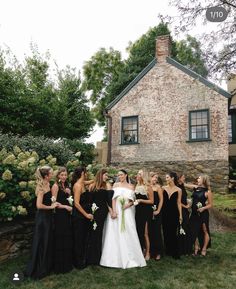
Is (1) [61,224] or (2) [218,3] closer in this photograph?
(1) [61,224]

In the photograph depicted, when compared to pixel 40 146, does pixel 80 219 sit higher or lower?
lower

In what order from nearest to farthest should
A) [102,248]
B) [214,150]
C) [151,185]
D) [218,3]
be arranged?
[102,248]
[151,185]
[218,3]
[214,150]

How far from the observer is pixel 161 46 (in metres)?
20.3

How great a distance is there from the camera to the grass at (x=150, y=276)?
5.92m

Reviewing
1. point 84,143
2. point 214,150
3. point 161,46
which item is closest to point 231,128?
point 214,150

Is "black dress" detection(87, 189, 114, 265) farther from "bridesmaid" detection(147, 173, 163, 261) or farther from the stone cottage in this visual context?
the stone cottage

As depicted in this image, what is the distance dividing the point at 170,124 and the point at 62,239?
13763 mm

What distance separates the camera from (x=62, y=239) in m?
6.51

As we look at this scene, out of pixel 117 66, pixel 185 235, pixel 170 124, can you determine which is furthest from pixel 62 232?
pixel 117 66

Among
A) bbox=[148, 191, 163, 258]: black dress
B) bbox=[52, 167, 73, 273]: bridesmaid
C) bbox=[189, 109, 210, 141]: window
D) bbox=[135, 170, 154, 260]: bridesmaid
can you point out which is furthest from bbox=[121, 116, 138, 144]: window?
bbox=[52, 167, 73, 273]: bridesmaid

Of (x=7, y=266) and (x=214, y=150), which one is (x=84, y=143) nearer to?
(x=214, y=150)

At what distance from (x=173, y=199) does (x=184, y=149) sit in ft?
36.7

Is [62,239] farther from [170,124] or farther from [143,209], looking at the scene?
[170,124]

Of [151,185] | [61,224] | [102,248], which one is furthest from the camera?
[151,185]
